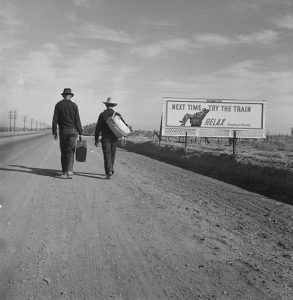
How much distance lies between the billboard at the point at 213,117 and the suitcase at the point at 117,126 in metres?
20.3

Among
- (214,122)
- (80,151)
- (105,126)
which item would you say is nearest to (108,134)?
(105,126)

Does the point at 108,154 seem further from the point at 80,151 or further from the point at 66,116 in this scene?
the point at 80,151

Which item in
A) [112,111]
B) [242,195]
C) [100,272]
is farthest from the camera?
[112,111]

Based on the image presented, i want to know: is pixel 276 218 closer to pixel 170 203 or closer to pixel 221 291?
pixel 170 203

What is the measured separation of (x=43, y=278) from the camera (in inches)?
163

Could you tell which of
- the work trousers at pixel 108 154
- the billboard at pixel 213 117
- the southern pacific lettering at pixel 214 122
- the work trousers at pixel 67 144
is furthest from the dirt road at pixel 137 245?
the southern pacific lettering at pixel 214 122

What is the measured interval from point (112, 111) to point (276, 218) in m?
5.39

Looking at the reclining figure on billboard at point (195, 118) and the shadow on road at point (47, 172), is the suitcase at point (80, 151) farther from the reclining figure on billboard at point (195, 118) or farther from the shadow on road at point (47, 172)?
the reclining figure on billboard at point (195, 118)

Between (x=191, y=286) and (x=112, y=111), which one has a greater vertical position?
(x=112, y=111)

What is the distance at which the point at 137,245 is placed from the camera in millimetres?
5328

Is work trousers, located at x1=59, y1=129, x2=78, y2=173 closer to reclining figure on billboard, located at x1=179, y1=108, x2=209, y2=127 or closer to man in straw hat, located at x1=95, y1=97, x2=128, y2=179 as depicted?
man in straw hat, located at x1=95, y1=97, x2=128, y2=179

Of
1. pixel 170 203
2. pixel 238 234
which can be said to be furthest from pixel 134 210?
pixel 238 234

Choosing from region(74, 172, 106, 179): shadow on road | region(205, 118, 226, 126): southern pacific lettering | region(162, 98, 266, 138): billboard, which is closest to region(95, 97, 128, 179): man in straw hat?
region(74, 172, 106, 179): shadow on road

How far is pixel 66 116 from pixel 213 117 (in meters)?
22.4
